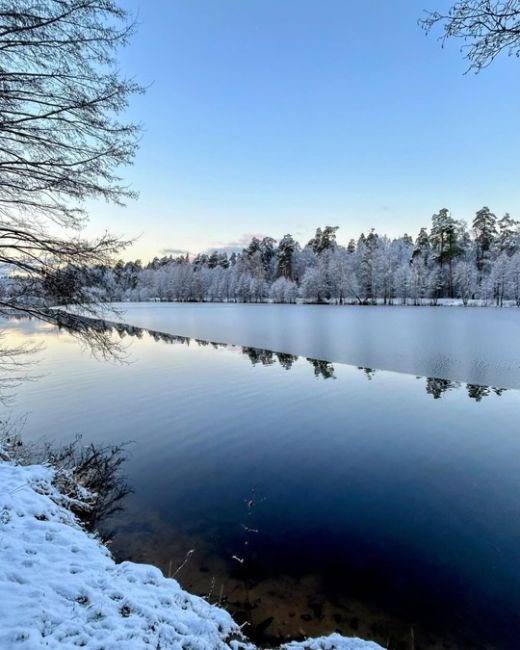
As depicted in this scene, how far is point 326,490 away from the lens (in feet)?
22.3

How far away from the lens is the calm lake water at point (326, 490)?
171 inches

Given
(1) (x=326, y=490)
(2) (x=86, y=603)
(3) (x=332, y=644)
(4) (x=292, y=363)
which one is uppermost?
(2) (x=86, y=603)

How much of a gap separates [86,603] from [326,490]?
458cm

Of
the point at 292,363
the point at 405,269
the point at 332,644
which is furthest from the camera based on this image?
the point at 405,269

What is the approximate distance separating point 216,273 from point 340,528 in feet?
327

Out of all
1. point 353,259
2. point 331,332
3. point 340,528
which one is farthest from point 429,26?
point 353,259

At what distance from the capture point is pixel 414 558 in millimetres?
5078

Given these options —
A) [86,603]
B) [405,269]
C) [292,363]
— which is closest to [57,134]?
[86,603]

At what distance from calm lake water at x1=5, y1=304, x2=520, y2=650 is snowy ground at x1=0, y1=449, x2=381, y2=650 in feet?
2.30

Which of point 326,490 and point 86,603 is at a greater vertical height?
point 86,603

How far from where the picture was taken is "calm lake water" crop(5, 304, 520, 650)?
4.33 metres

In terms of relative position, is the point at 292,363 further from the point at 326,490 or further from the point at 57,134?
the point at 57,134

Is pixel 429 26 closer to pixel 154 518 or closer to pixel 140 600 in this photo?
pixel 140 600

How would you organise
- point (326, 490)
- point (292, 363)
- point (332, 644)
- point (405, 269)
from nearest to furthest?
point (332, 644) → point (326, 490) → point (292, 363) → point (405, 269)
